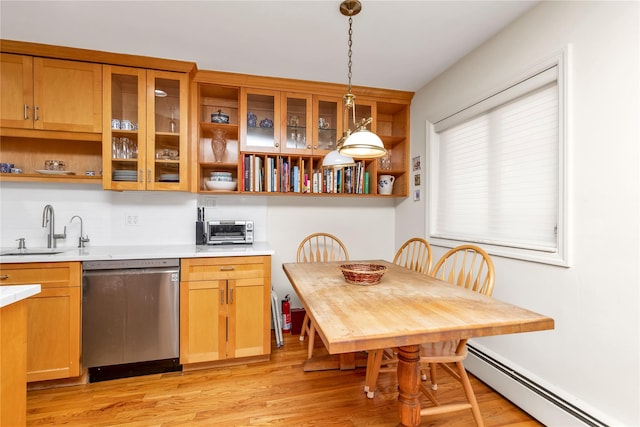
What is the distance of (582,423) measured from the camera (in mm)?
1459

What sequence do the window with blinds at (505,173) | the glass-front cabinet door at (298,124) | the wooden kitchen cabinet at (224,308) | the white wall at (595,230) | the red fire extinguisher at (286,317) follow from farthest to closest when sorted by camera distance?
the red fire extinguisher at (286,317) → the glass-front cabinet door at (298,124) → the wooden kitchen cabinet at (224,308) → the window with blinds at (505,173) → the white wall at (595,230)

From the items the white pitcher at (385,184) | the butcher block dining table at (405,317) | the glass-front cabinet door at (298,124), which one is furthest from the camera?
the white pitcher at (385,184)

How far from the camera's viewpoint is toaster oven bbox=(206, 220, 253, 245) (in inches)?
106

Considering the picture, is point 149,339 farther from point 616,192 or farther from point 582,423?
point 616,192

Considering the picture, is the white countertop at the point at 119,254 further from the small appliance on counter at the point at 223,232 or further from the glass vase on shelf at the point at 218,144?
the glass vase on shelf at the point at 218,144

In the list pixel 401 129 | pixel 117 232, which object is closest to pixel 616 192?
pixel 401 129

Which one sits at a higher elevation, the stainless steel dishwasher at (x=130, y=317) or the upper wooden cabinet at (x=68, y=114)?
the upper wooden cabinet at (x=68, y=114)

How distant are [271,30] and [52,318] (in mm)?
2475

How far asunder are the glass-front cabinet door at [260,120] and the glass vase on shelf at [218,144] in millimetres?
249

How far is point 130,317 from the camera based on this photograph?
2139 mm

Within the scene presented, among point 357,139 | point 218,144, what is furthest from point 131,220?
point 357,139

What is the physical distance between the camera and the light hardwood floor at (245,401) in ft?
5.61

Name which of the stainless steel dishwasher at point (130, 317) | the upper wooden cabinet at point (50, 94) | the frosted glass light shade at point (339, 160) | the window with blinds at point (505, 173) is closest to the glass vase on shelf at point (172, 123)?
the upper wooden cabinet at point (50, 94)

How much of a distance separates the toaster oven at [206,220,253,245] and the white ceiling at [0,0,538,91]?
136 centimetres
